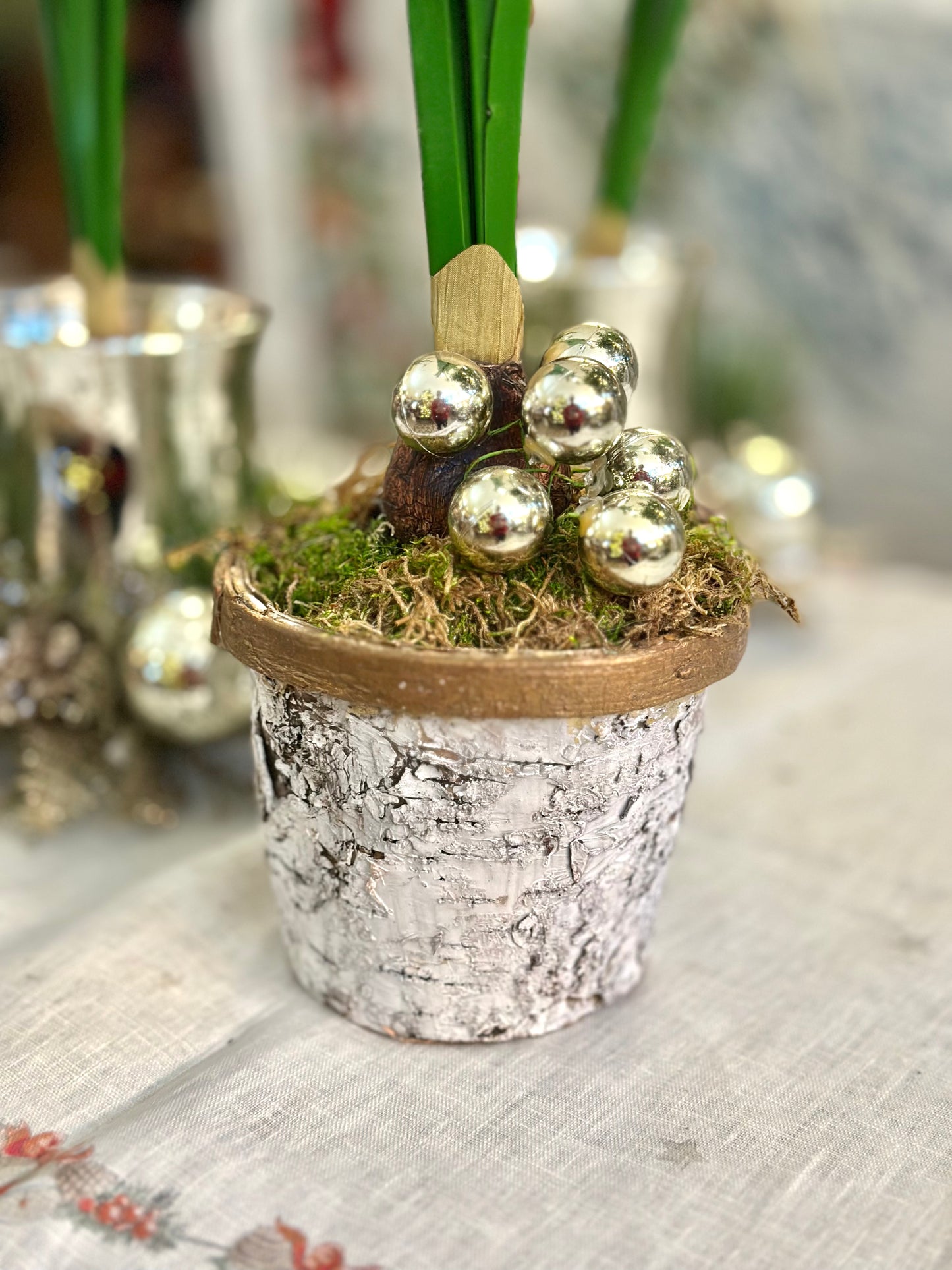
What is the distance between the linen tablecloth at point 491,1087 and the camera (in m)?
0.44

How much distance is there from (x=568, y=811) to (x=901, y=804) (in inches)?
15.1

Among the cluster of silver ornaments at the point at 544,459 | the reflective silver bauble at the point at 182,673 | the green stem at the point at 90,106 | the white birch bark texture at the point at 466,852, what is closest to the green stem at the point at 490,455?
the cluster of silver ornaments at the point at 544,459

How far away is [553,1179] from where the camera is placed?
1.54ft

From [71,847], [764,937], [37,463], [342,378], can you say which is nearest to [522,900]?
[764,937]

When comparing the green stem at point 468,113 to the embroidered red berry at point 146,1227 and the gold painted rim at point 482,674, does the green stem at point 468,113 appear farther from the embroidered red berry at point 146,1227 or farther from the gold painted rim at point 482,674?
the embroidered red berry at point 146,1227

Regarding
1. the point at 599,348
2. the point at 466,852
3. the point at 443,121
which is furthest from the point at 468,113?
the point at 466,852

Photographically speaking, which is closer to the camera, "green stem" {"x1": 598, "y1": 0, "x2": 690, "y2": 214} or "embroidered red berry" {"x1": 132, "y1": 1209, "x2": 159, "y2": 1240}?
"embroidered red berry" {"x1": 132, "y1": 1209, "x2": 159, "y2": 1240}

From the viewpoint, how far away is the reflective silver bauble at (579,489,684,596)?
0.47m

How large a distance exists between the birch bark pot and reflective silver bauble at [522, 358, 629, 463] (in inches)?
3.7

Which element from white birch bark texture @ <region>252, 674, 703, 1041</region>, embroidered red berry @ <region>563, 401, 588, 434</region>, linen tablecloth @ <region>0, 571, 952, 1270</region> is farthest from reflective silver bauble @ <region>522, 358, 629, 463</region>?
linen tablecloth @ <region>0, 571, 952, 1270</region>

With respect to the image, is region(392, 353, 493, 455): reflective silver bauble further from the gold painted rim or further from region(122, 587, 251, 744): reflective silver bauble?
region(122, 587, 251, 744): reflective silver bauble

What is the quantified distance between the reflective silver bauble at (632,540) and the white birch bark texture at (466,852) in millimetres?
63

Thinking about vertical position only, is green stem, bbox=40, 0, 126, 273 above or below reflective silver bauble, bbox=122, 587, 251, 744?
above

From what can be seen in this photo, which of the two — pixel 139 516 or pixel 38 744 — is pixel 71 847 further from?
pixel 139 516
